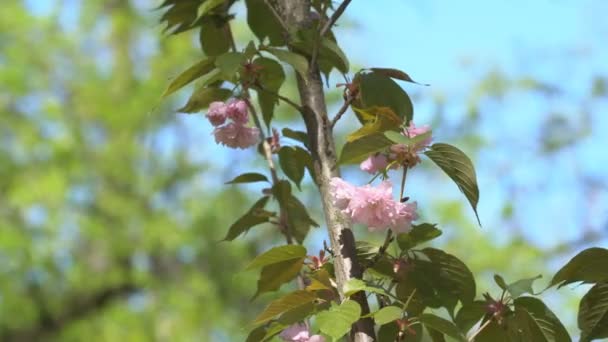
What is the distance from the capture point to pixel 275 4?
31.5 inches

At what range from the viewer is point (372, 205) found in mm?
620

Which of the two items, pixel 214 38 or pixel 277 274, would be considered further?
pixel 214 38

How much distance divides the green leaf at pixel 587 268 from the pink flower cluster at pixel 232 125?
332 mm

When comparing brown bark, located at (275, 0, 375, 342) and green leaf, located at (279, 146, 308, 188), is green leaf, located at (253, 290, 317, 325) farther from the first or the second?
green leaf, located at (279, 146, 308, 188)

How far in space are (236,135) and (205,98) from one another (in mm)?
54

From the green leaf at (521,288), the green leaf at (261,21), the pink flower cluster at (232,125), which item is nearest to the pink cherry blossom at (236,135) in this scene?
the pink flower cluster at (232,125)

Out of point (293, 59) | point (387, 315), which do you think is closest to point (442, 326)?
point (387, 315)

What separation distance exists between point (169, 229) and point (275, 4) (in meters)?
5.21

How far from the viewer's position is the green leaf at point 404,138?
0.57 meters

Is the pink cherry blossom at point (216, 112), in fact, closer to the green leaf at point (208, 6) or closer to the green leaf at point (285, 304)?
the green leaf at point (208, 6)

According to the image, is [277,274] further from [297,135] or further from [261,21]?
[261,21]

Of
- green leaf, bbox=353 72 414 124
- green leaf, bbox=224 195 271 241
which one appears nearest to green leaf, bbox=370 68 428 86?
green leaf, bbox=353 72 414 124

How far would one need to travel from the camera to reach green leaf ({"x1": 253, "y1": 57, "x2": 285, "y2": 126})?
0.75 m

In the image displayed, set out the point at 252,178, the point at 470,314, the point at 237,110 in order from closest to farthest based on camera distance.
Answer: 1. the point at 470,314
2. the point at 237,110
3. the point at 252,178
